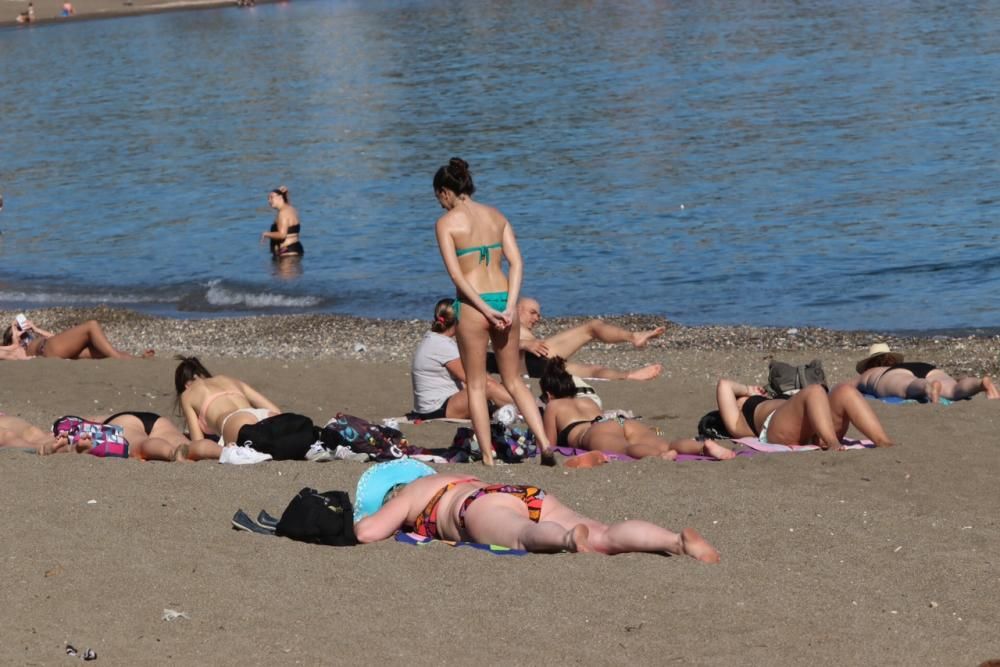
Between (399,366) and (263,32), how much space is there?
168 feet

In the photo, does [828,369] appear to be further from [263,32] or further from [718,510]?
[263,32]

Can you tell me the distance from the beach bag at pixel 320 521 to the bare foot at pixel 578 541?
3.47 feet

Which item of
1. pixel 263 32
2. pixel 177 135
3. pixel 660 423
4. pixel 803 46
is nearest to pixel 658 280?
pixel 660 423

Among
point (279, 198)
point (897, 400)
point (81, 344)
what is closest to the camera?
point (897, 400)

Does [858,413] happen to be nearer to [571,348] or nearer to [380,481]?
[380,481]

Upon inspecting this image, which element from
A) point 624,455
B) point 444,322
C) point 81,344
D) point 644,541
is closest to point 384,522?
point 644,541

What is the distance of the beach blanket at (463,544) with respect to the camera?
6383 mm

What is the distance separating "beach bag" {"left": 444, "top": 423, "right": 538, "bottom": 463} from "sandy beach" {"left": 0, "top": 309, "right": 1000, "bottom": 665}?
0.47 meters

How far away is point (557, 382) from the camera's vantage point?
30.8 feet

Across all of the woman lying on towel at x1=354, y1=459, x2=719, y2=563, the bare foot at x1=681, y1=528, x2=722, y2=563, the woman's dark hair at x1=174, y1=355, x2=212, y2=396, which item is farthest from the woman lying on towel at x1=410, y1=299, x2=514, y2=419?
the bare foot at x1=681, y1=528, x2=722, y2=563

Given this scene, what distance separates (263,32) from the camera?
202 ft

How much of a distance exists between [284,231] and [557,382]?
1197cm

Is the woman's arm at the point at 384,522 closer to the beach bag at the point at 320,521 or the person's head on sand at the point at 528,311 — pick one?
the beach bag at the point at 320,521

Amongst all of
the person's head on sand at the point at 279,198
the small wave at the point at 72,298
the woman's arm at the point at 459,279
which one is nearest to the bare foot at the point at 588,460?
the woman's arm at the point at 459,279
